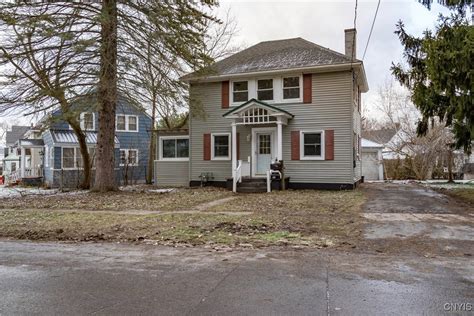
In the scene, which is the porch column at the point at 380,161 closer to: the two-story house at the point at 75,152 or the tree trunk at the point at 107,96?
the two-story house at the point at 75,152

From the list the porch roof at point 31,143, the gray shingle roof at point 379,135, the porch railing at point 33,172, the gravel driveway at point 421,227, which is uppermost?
the gray shingle roof at point 379,135

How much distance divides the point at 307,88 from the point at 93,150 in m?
16.5

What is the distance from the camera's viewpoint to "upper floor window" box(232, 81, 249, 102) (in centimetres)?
1833

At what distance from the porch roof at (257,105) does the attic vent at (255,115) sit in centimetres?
27

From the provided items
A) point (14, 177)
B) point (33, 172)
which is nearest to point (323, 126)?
point (33, 172)

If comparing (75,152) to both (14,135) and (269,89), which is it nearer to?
(269,89)

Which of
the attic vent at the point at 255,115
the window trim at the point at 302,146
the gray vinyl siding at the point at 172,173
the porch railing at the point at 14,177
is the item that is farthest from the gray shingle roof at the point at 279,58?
the porch railing at the point at 14,177

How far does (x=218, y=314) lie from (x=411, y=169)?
27.9 meters

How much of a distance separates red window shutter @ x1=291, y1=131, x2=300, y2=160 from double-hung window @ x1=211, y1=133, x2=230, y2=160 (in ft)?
10.5

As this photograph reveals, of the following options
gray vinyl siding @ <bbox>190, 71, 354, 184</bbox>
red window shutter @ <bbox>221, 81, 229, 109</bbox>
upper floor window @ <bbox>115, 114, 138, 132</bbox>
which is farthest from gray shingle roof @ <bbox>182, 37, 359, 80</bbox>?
upper floor window @ <bbox>115, 114, 138, 132</bbox>

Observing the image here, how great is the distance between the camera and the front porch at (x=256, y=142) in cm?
1661

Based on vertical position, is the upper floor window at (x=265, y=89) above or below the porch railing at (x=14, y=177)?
above

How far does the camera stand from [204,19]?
1496 centimetres

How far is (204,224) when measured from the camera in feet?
27.1
